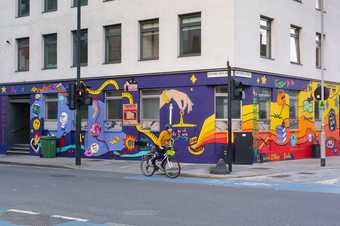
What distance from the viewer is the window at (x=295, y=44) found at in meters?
26.9

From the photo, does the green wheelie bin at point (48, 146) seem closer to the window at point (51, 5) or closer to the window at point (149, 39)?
the window at point (149, 39)

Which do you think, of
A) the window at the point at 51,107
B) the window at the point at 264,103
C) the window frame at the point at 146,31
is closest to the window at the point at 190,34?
the window frame at the point at 146,31

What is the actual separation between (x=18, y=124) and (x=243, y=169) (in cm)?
1586

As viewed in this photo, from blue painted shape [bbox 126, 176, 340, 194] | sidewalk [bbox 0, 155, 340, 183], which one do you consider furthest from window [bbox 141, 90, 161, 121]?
blue painted shape [bbox 126, 176, 340, 194]

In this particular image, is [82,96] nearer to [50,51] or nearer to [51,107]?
[51,107]

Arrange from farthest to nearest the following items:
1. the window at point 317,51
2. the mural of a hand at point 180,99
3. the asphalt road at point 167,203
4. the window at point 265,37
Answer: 1. the window at point 317,51
2. the window at point 265,37
3. the mural of a hand at point 180,99
4. the asphalt road at point 167,203

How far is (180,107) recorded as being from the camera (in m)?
24.0

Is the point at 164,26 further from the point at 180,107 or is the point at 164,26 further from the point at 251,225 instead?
the point at 251,225

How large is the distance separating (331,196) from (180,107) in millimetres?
11523

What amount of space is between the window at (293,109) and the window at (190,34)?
5927 mm

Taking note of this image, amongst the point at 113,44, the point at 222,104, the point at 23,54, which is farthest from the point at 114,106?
the point at 23,54

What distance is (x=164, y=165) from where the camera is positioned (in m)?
18.5

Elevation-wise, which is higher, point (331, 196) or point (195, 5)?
point (195, 5)

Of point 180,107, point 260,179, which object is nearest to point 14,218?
point 260,179
